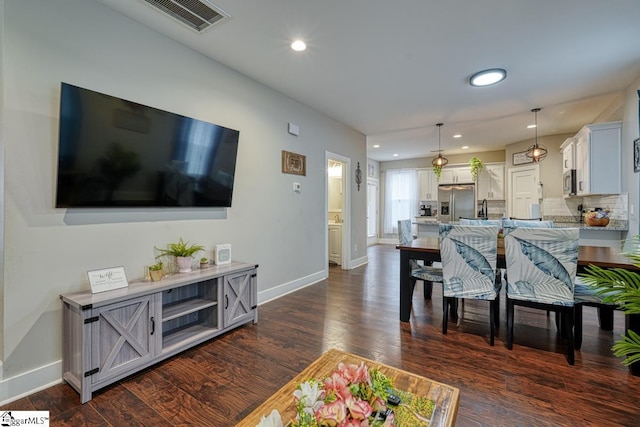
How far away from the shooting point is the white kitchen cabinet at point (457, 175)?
817cm

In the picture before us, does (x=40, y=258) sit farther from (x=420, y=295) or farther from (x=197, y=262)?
(x=420, y=295)

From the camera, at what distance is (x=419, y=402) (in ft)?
3.90

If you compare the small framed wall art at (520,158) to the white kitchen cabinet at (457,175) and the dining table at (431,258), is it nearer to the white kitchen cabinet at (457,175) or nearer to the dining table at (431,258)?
the white kitchen cabinet at (457,175)

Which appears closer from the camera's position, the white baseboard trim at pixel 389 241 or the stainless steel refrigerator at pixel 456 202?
the stainless steel refrigerator at pixel 456 202

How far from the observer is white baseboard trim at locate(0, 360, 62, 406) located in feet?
5.93

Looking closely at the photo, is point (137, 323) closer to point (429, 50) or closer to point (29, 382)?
point (29, 382)

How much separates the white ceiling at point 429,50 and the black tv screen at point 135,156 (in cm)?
84

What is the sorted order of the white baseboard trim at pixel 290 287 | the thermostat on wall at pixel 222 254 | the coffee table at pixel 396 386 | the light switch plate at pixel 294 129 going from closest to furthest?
the coffee table at pixel 396 386 → the thermostat on wall at pixel 222 254 → the white baseboard trim at pixel 290 287 → the light switch plate at pixel 294 129

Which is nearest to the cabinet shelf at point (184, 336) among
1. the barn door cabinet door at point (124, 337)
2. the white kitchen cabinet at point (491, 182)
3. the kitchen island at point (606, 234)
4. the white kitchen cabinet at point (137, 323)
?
the white kitchen cabinet at point (137, 323)

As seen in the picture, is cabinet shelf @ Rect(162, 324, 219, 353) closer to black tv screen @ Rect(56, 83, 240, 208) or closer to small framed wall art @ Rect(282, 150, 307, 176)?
black tv screen @ Rect(56, 83, 240, 208)

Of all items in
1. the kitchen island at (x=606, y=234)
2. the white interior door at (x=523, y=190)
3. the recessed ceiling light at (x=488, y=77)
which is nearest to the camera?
the recessed ceiling light at (x=488, y=77)

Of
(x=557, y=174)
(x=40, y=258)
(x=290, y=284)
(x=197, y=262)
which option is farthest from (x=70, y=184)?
(x=557, y=174)

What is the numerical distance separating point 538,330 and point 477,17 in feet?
9.86

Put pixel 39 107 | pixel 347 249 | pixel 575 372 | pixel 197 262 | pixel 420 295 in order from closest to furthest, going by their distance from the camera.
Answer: pixel 39 107, pixel 575 372, pixel 197 262, pixel 420 295, pixel 347 249
